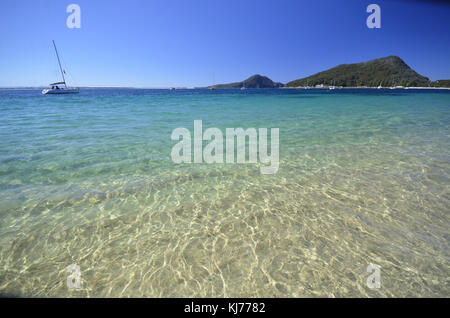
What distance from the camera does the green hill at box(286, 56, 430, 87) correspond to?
141 meters

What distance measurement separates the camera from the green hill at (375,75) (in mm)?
141375

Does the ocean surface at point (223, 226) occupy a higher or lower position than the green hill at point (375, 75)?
lower

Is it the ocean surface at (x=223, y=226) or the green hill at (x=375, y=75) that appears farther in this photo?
the green hill at (x=375, y=75)

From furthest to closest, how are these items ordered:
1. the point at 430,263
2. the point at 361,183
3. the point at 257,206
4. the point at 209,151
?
the point at 209,151 → the point at 361,183 → the point at 257,206 → the point at 430,263

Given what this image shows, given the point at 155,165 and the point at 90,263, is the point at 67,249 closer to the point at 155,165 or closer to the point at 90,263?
the point at 90,263

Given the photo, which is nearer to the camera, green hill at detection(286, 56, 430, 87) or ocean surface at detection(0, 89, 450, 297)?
ocean surface at detection(0, 89, 450, 297)

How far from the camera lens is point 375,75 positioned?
151000 mm

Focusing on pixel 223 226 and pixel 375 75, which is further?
pixel 375 75

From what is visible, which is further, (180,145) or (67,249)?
(180,145)

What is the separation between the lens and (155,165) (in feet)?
19.8

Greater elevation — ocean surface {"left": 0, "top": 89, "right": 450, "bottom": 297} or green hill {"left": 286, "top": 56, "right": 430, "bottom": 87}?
green hill {"left": 286, "top": 56, "right": 430, "bottom": 87}

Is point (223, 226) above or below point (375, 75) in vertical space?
below

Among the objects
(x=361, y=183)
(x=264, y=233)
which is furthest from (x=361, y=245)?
(x=361, y=183)
